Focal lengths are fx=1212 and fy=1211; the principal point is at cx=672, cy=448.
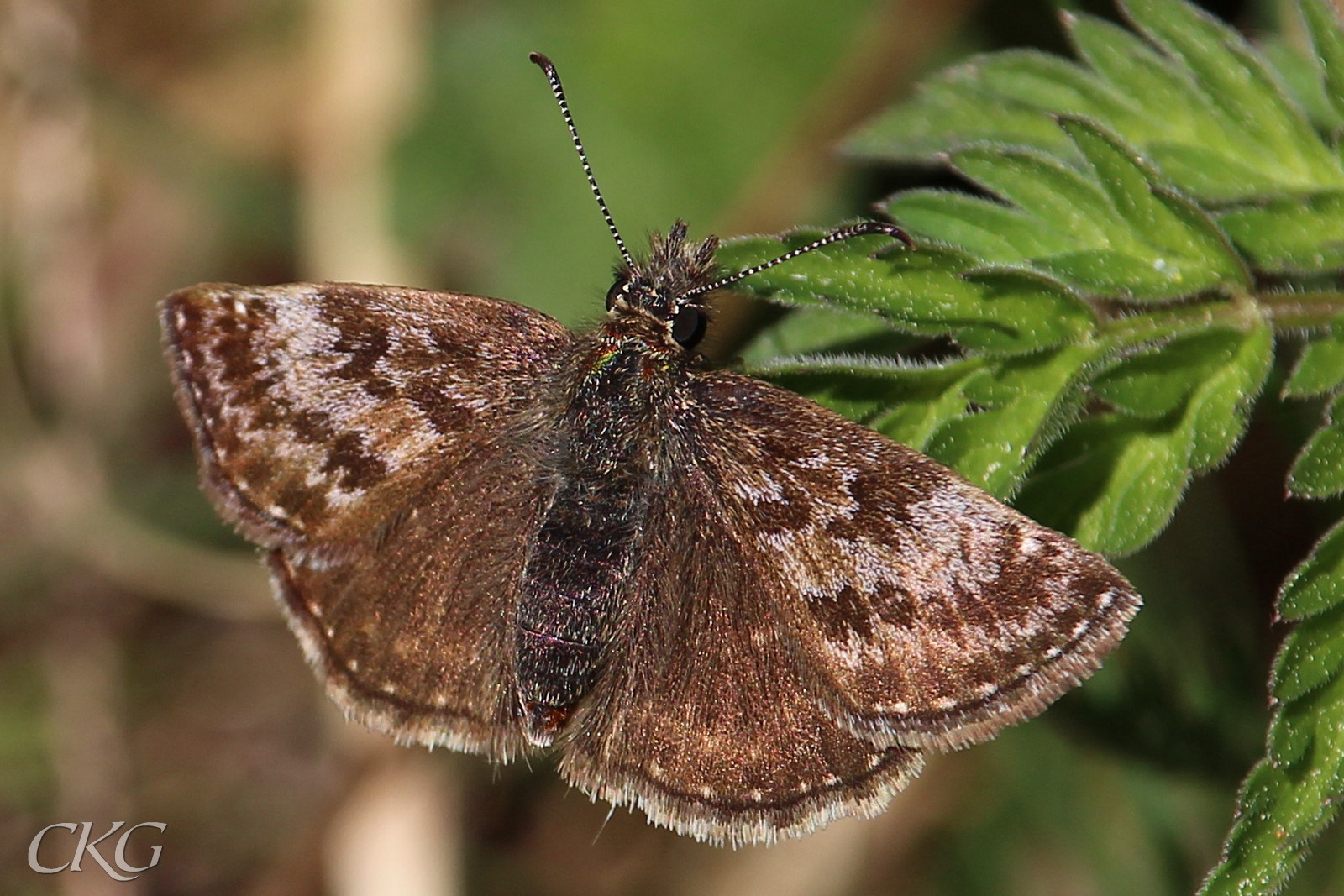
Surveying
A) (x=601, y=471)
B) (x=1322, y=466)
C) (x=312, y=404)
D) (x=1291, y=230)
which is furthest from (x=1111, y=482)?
(x=312, y=404)

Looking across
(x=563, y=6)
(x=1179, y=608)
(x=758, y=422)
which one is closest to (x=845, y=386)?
(x=758, y=422)

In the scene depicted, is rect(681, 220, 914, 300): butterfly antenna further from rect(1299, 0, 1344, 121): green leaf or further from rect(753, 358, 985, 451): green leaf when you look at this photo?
rect(1299, 0, 1344, 121): green leaf

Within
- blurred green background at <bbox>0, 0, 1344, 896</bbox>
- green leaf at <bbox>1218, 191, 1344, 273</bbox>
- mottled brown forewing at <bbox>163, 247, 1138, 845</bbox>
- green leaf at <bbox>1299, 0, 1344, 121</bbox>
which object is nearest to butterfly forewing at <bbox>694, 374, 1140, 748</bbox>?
mottled brown forewing at <bbox>163, 247, 1138, 845</bbox>

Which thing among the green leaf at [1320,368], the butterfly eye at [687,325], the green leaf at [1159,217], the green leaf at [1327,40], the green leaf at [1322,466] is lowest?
the butterfly eye at [687,325]

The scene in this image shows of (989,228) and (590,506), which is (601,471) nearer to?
(590,506)

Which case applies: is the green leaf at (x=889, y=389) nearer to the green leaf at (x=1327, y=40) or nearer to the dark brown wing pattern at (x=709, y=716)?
the dark brown wing pattern at (x=709, y=716)

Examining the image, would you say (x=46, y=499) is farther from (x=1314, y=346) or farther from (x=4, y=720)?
(x=1314, y=346)

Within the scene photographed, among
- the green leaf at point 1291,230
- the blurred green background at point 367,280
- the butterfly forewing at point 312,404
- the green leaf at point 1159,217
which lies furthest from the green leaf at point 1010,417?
the blurred green background at point 367,280

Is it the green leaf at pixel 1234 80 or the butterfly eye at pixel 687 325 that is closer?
the green leaf at pixel 1234 80
